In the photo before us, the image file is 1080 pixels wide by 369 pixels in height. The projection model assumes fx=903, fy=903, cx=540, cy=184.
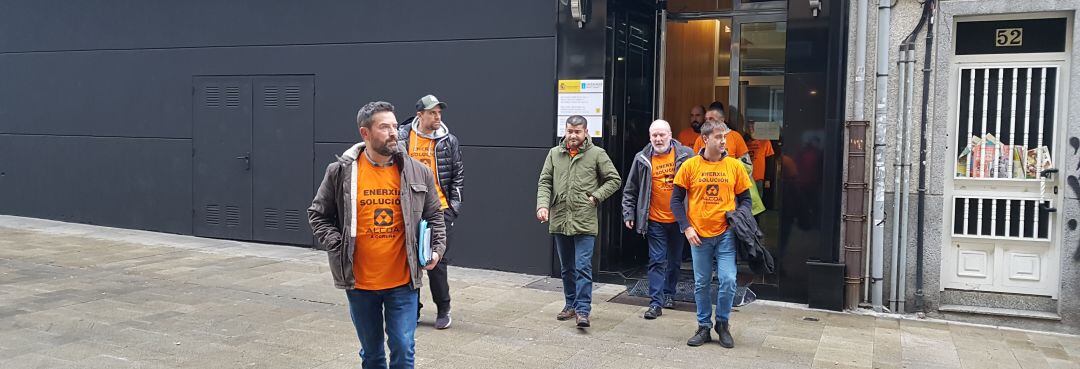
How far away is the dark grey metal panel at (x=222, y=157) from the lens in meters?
11.2

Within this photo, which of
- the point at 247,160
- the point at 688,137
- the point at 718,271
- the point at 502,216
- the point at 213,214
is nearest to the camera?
the point at 718,271

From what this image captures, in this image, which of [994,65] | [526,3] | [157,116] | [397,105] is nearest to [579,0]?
[526,3]

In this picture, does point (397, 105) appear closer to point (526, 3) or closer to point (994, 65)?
point (526, 3)

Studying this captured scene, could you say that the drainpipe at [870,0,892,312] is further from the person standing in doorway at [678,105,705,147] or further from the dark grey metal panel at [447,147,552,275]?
the dark grey metal panel at [447,147,552,275]

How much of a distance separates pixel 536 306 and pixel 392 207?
358 centimetres

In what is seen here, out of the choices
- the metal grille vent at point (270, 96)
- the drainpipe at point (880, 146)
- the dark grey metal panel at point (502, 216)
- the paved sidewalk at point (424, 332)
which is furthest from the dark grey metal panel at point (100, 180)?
the drainpipe at point (880, 146)

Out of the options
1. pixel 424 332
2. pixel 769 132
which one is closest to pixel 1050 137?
pixel 769 132

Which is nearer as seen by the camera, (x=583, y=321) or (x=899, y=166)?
(x=583, y=321)

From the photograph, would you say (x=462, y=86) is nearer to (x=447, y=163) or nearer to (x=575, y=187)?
(x=447, y=163)

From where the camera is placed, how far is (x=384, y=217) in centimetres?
447

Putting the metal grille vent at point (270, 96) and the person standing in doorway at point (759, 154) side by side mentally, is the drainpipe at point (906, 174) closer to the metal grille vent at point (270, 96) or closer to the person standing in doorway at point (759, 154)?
the person standing in doorway at point (759, 154)

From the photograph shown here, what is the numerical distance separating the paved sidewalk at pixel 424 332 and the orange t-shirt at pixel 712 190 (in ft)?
2.98

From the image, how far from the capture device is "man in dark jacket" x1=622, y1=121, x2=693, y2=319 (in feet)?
24.5

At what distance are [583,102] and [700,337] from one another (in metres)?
3.18
